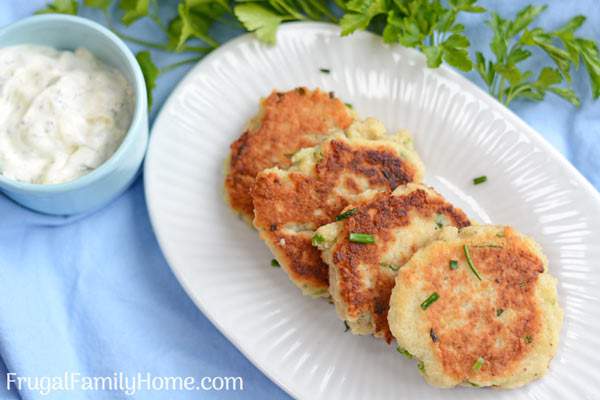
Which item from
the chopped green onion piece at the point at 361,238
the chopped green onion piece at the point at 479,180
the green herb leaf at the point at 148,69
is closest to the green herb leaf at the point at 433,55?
the chopped green onion piece at the point at 479,180

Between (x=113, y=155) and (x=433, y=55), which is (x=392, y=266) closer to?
(x=433, y=55)

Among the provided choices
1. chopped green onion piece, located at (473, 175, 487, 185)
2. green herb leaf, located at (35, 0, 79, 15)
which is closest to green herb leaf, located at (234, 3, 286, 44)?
green herb leaf, located at (35, 0, 79, 15)

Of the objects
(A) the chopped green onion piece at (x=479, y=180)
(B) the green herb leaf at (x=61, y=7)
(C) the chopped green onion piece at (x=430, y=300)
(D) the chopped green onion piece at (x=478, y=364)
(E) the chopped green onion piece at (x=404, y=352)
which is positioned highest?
(A) the chopped green onion piece at (x=479, y=180)

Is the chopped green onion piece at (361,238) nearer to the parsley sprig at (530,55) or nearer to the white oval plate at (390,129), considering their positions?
the white oval plate at (390,129)

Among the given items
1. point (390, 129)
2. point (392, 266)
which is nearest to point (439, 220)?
point (392, 266)

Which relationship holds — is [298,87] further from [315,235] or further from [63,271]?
[63,271]

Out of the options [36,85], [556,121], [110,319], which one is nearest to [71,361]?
[110,319]
